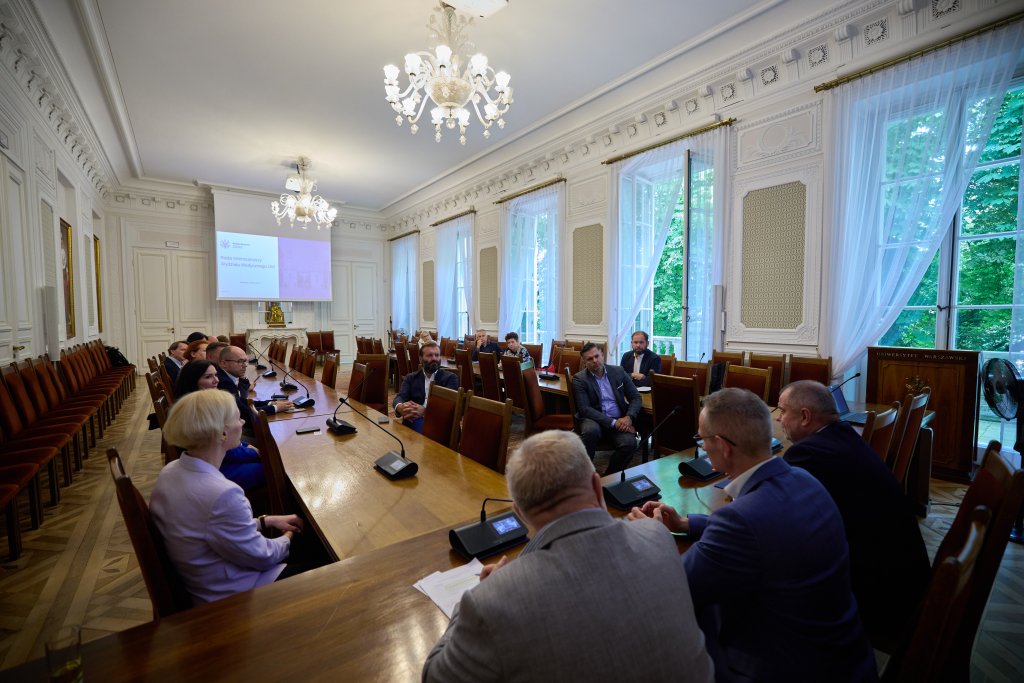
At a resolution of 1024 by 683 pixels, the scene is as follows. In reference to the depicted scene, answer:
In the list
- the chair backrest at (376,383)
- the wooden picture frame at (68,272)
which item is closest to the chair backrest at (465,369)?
the chair backrest at (376,383)

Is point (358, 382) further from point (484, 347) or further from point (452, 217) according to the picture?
point (452, 217)

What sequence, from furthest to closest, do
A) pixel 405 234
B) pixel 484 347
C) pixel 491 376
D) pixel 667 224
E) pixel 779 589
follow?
pixel 405 234
pixel 484 347
pixel 667 224
pixel 491 376
pixel 779 589

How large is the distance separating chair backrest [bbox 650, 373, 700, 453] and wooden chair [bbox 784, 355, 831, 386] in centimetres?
168

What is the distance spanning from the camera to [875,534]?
134cm

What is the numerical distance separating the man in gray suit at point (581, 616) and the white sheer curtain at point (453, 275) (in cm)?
865

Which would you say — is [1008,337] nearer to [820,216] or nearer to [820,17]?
[820,216]

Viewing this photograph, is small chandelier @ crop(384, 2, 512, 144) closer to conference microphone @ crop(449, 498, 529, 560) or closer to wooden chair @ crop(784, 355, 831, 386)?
conference microphone @ crop(449, 498, 529, 560)

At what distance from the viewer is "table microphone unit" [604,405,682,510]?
156 centimetres

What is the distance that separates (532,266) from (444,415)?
5634mm

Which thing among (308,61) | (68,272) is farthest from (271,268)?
(308,61)

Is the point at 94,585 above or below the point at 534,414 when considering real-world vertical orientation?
below

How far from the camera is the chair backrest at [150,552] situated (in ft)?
3.83

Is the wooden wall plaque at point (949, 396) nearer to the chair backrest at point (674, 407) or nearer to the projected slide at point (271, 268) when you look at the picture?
the chair backrest at point (674, 407)

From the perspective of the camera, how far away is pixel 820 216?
4410 millimetres
